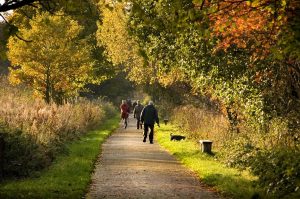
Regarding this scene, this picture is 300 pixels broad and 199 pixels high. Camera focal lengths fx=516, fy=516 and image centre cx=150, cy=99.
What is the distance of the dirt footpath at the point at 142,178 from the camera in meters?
11.4

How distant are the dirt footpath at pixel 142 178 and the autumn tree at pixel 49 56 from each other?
10650 millimetres

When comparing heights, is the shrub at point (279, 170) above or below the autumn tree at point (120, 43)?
below

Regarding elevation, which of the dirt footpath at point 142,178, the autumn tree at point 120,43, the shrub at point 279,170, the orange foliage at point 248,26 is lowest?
the dirt footpath at point 142,178

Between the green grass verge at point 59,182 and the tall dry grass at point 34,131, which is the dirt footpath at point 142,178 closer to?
the green grass verge at point 59,182

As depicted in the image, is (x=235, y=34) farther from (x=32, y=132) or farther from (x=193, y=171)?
(x=32, y=132)

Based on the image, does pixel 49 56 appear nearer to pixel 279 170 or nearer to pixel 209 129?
pixel 209 129

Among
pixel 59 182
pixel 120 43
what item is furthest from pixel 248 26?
pixel 120 43

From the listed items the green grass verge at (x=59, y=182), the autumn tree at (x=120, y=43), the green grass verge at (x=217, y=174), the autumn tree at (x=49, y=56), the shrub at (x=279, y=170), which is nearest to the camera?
the green grass verge at (x=59, y=182)

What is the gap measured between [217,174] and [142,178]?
212 centimetres

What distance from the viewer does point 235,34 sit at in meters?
14.9

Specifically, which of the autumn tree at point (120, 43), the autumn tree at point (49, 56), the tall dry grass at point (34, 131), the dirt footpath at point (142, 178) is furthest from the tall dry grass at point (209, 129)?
the autumn tree at point (120, 43)

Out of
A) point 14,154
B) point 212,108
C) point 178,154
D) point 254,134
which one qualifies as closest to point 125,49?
point 212,108

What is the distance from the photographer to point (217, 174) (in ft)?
46.0

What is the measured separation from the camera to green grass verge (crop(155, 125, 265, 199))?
11.7 m
